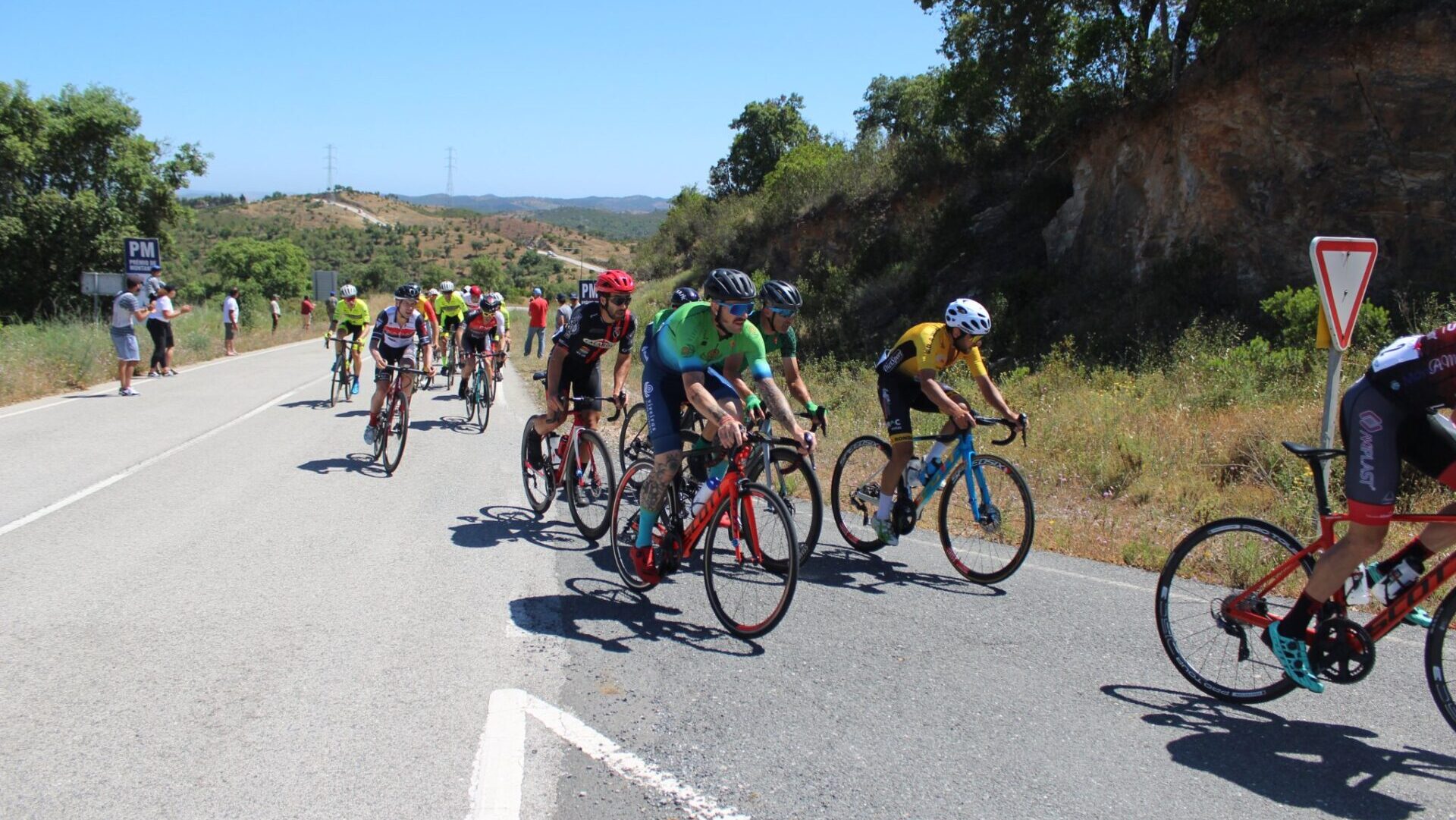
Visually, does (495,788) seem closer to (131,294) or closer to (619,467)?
(619,467)

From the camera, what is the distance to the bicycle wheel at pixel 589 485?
7184mm

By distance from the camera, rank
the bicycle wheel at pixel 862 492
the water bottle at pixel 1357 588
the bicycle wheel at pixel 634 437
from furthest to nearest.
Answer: the bicycle wheel at pixel 634 437 → the bicycle wheel at pixel 862 492 → the water bottle at pixel 1357 588

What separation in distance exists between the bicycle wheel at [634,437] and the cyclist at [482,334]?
517 cm

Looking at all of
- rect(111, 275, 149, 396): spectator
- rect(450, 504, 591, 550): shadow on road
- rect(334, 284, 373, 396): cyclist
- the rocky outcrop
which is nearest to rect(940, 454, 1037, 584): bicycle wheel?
rect(450, 504, 591, 550): shadow on road

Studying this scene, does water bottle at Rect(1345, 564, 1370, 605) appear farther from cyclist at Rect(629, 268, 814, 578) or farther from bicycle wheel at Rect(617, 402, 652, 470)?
bicycle wheel at Rect(617, 402, 652, 470)

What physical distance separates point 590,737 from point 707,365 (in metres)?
2.49

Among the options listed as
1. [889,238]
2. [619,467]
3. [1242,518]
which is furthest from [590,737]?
[889,238]

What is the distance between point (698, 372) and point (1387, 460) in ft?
11.0

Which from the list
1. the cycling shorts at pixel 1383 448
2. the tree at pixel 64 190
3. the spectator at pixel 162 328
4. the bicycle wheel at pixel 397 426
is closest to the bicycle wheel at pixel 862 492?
the cycling shorts at pixel 1383 448

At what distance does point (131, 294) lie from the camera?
666 inches

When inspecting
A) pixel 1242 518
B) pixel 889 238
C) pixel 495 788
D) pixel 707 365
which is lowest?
pixel 495 788

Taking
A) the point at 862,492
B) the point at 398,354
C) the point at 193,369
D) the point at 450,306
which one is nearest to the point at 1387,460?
the point at 862,492

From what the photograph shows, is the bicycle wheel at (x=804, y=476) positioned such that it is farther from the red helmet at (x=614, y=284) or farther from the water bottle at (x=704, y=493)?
the red helmet at (x=614, y=284)

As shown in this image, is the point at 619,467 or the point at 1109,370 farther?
the point at 1109,370
